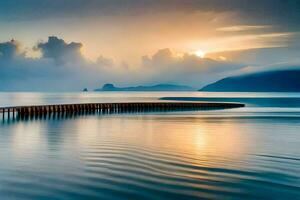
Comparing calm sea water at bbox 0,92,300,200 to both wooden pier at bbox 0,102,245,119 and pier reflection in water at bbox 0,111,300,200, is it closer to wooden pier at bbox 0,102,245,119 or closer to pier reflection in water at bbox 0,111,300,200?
pier reflection in water at bbox 0,111,300,200

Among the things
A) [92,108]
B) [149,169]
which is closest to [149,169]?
[149,169]

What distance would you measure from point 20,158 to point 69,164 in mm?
3307

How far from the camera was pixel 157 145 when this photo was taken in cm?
2447

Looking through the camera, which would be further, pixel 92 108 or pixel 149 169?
pixel 92 108

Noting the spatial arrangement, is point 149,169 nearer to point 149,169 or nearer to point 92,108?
point 149,169

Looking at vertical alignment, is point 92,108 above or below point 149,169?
above

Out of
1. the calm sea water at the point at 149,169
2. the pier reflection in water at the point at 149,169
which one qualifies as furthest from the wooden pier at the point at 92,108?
the pier reflection in water at the point at 149,169

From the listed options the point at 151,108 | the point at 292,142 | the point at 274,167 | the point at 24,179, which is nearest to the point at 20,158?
the point at 24,179

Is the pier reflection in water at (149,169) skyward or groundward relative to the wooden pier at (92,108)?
groundward

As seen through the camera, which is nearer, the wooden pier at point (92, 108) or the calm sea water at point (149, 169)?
the calm sea water at point (149, 169)

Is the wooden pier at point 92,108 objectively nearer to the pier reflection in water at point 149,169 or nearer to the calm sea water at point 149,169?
the calm sea water at point 149,169

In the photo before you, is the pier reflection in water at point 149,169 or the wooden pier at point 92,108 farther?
the wooden pier at point 92,108

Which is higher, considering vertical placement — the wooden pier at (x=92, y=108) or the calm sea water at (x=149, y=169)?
the wooden pier at (x=92, y=108)

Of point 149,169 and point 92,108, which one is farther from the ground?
point 92,108
